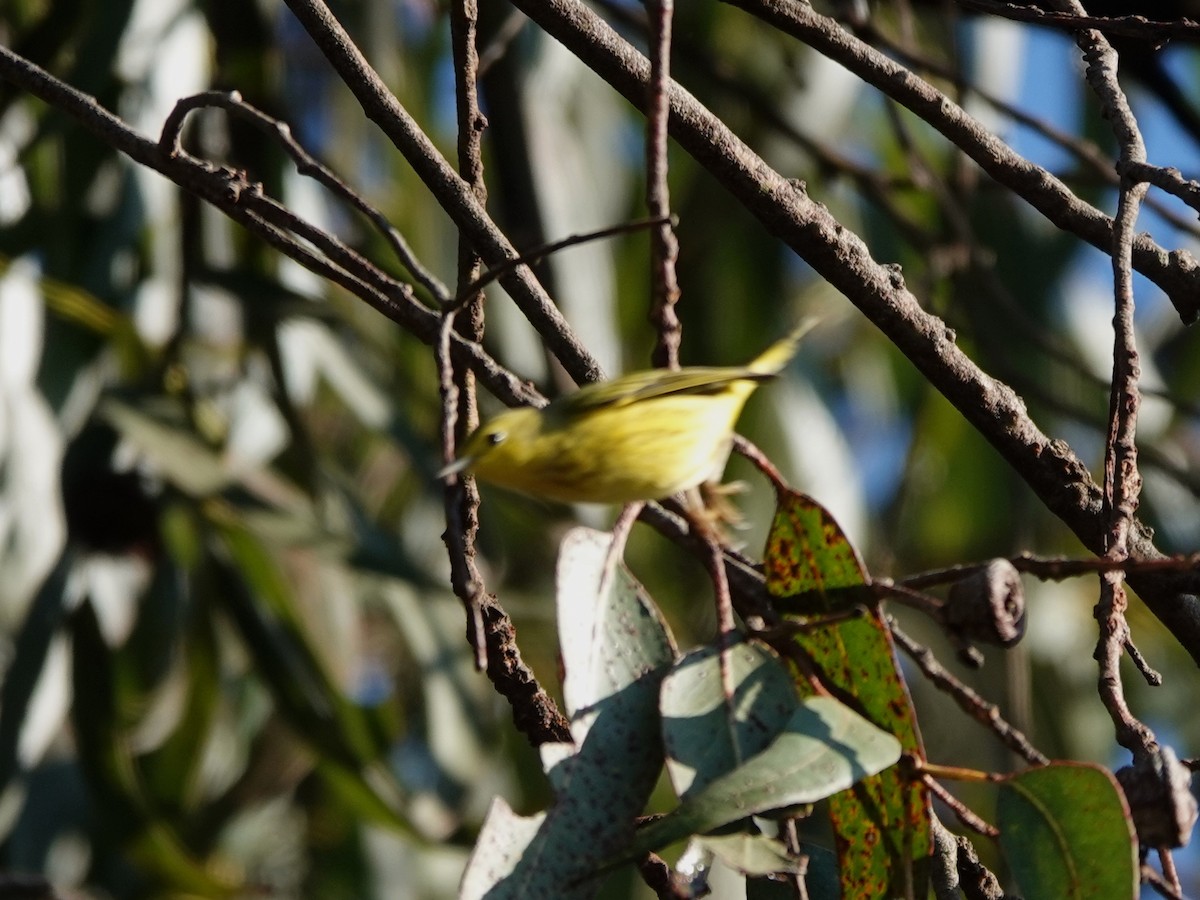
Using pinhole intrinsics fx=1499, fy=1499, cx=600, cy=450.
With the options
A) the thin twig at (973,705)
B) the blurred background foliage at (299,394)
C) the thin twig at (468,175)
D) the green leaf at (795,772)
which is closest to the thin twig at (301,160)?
the thin twig at (468,175)

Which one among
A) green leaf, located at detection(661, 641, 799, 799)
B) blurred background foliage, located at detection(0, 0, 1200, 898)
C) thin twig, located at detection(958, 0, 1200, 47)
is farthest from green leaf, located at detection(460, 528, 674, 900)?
blurred background foliage, located at detection(0, 0, 1200, 898)

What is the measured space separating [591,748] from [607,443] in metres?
0.16

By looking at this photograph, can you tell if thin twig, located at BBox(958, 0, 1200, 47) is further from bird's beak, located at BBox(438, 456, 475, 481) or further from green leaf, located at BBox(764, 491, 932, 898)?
bird's beak, located at BBox(438, 456, 475, 481)

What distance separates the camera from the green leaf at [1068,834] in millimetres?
722

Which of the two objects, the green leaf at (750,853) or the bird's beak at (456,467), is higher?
the bird's beak at (456,467)

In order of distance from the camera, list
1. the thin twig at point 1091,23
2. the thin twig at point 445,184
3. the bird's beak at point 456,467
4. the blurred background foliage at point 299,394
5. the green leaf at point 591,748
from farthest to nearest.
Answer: the blurred background foliage at point 299,394
the thin twig at point 1091,23
the thin twig at point 445,184
the green leaf at point 591,748
the bird's beak at point 456,467

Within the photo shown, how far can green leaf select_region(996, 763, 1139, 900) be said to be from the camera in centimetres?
72

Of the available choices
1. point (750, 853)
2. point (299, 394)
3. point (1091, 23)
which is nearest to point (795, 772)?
point (750, 853)

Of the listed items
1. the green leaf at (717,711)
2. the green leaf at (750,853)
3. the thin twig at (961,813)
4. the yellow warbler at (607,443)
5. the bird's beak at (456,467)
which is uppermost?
the yellow warbler at (607,443)

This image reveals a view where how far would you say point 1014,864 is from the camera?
790mm

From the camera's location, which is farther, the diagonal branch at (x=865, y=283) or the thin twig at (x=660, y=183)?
the diagonal branch at (x=865, y=283)

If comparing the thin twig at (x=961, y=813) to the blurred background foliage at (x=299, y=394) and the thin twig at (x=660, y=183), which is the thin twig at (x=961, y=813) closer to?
the thin twig at (x=660, y=183)

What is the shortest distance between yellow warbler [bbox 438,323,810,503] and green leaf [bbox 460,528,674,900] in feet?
0.22

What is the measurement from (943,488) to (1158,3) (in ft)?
5.65
